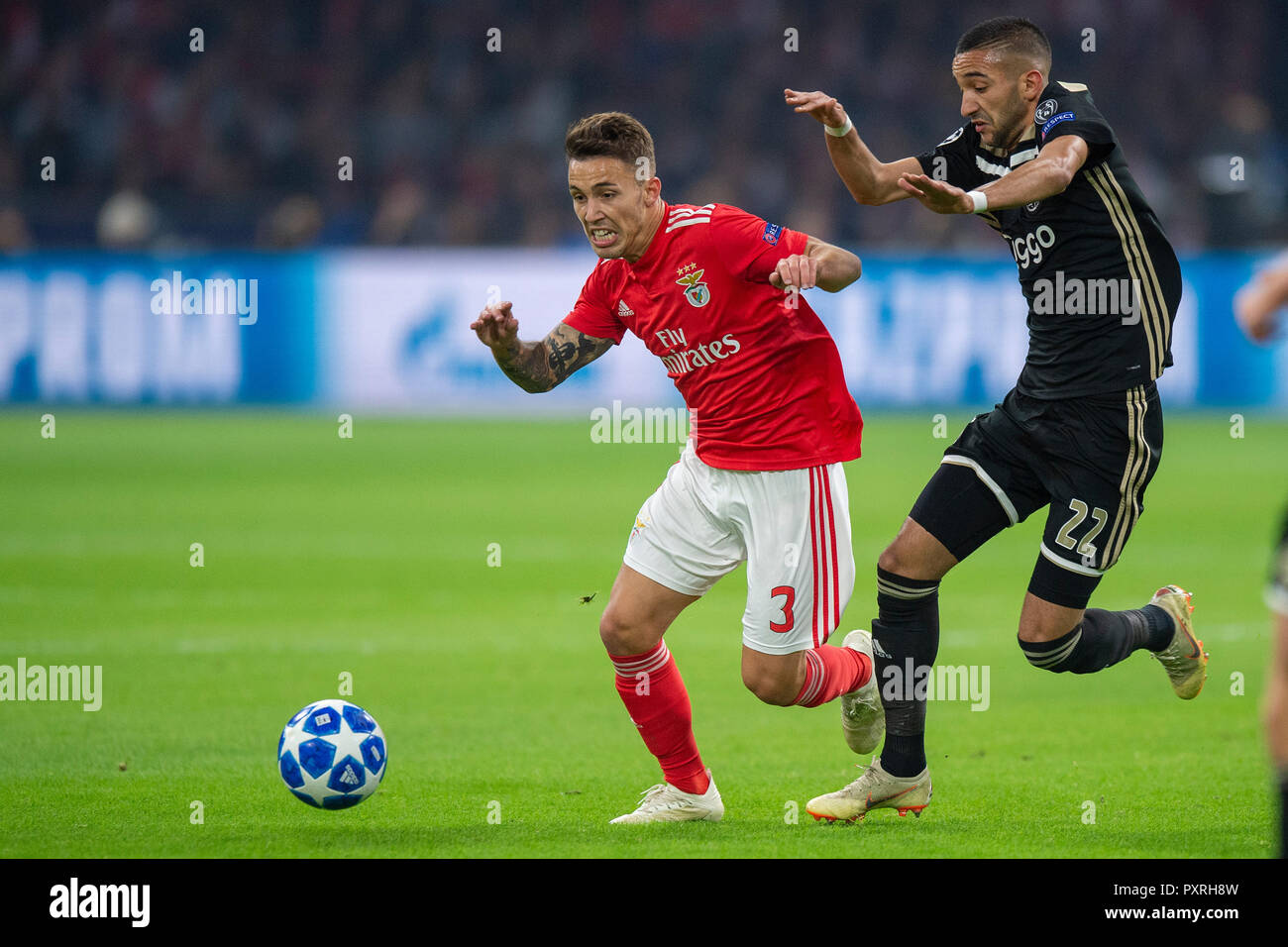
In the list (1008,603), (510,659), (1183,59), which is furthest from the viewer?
(1183,59)

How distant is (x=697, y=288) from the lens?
5.57m

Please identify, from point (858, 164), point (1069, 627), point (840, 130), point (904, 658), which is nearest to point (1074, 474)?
point (1069, 627)

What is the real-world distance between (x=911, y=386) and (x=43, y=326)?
10605mm

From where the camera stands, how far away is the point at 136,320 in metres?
19.3

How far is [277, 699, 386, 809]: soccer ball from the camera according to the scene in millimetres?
5285

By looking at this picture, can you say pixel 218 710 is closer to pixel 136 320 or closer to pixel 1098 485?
pixel 1098 485

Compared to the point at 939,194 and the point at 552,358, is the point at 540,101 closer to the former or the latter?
the point at 552,358

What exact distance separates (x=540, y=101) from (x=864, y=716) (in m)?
20.9

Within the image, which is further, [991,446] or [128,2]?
[128,2]

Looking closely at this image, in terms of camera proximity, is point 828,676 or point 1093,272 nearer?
point 1093,272

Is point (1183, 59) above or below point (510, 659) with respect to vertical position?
above

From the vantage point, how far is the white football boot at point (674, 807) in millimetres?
5449
